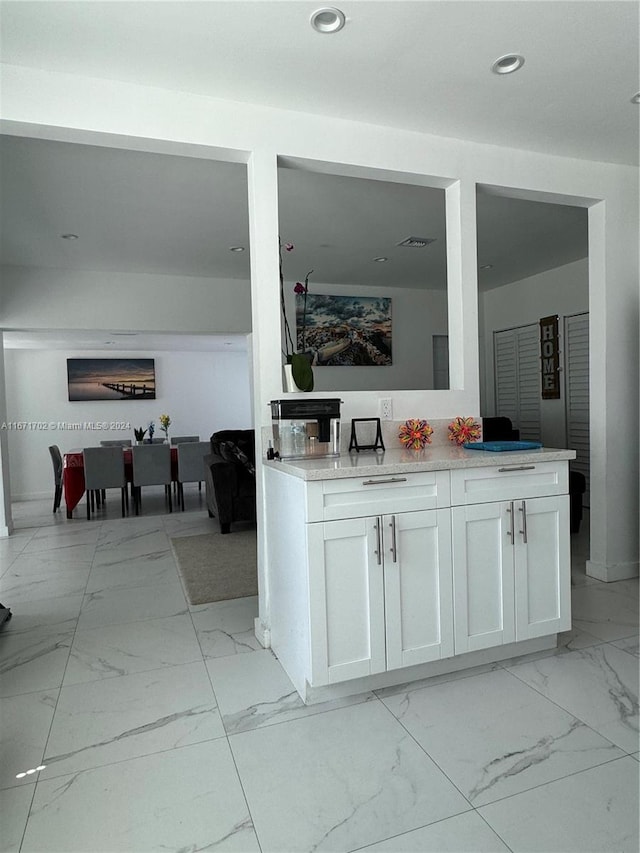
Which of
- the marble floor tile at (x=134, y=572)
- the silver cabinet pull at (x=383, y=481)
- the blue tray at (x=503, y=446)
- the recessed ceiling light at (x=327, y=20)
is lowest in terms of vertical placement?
the marble floor tile at (x=134, y=572)

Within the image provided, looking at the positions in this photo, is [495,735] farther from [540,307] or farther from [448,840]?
[540,307]

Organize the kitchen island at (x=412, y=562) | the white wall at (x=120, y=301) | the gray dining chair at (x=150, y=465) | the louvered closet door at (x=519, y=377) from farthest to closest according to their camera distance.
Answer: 1. the louvered closet door at (x=519, y=377)
2. the gray dining chair at (x=150, y=465)
3. the white wall at (x=120, y=301)
4. the kitchen island at (x=412, y=562)

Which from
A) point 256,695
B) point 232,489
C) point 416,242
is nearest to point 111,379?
point 232,489

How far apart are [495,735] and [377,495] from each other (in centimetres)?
91

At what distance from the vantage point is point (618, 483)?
337cm

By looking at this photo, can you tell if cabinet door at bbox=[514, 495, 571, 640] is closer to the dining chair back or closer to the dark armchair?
the dark armchair

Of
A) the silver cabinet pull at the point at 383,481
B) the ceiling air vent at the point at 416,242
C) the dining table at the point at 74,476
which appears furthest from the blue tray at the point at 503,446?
the dining table at the point at 74,476

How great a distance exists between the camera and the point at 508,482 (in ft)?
7.42

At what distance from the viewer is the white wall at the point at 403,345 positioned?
617 centimetres

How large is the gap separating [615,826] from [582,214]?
3.99 metres

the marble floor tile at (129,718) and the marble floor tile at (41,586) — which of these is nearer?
the marble floor tile at (129,718)

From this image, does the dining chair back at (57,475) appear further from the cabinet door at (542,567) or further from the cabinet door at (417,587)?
the cabinet door at (542,567)

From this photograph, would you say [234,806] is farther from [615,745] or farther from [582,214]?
[582,214]

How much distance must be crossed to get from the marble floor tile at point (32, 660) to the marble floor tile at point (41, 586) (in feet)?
1.87
